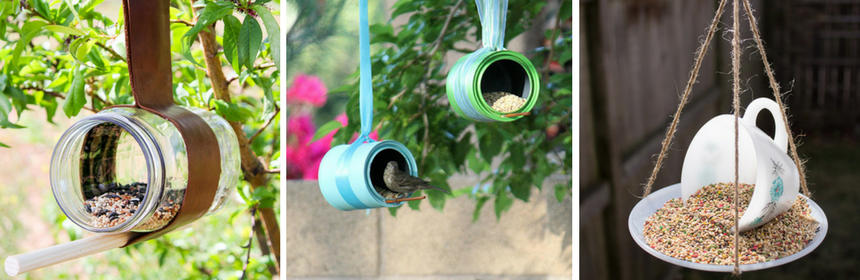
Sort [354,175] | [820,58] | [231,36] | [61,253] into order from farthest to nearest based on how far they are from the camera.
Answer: [820,58], [354,175], [231,36], [61,253]

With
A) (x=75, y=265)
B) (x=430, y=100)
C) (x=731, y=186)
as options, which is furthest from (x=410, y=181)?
(x=75, y=265)

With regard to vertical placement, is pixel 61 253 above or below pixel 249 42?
below

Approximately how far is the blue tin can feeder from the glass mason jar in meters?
0.14

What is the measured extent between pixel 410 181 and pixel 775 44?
117 centimetres

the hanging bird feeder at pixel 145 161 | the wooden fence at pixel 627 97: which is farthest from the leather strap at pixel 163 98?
the wooden fence at pixel 627 97

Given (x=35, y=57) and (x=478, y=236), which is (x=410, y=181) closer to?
(x=478, y=236)

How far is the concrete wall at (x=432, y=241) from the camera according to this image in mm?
1114

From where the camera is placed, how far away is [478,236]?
1.12 m

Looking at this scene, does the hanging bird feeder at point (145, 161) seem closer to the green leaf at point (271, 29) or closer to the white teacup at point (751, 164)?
the green leaf at point (271, 29)

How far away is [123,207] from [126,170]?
0.08 metres

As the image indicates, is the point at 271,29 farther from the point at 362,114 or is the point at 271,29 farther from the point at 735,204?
the point at 735,204

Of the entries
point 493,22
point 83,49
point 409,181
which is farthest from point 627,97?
point 83,49

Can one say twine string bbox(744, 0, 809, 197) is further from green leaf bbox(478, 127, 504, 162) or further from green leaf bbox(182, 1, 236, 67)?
green leaf bbox(182, 1, 236, 67)

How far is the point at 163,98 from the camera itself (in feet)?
2.35
